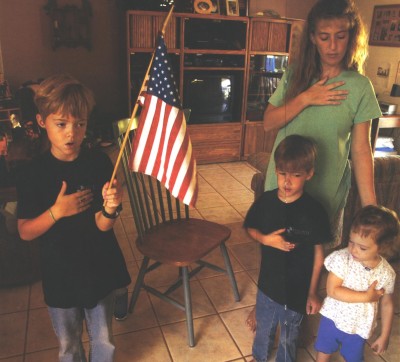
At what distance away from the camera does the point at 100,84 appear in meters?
4.50

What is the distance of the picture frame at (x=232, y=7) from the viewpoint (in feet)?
14.3

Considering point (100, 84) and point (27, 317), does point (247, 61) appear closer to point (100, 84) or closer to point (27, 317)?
point (100, 84)

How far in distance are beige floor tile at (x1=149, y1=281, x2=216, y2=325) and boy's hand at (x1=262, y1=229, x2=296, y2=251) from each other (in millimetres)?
840

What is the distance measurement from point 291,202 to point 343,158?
256mm

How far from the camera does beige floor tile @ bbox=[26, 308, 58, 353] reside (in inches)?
71.2

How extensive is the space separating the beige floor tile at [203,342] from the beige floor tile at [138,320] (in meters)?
0.09

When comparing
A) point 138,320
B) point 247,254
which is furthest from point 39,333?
point 247,254

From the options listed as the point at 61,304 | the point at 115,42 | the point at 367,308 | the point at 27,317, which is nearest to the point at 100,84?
the point at 115,42

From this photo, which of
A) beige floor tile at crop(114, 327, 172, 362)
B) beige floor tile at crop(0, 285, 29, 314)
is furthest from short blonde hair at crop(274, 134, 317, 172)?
beige floor tile at crop(0, 285, 29, 314)

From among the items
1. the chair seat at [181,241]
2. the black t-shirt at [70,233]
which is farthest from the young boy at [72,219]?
the chair seat at [181,241]

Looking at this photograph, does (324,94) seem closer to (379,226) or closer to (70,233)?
(379,226)

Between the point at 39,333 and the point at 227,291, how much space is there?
3.30ft

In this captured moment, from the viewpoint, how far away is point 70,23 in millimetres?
4152

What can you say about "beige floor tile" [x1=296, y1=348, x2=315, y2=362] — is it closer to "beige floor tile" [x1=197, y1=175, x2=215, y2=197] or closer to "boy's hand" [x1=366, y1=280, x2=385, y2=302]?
"boy's hand" [x1=366, y1=280, x2=385, y2=302]
